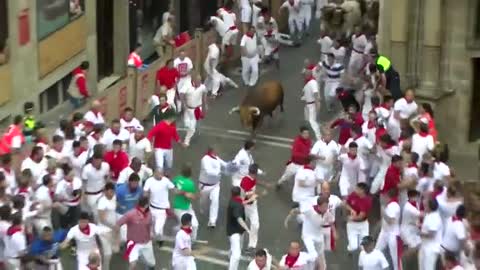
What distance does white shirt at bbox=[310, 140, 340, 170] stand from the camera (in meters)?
21.5

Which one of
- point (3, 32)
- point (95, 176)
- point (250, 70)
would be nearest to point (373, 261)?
point (95, 176)

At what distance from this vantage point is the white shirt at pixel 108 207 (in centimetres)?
1897

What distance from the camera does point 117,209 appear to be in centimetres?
1933

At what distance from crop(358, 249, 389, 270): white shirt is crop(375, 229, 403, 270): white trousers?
3.09 feet

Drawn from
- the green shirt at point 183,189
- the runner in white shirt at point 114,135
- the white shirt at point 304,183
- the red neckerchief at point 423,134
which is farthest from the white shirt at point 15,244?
the red neckerchief at point 423,134

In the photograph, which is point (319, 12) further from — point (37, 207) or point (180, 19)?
point (37, 207)

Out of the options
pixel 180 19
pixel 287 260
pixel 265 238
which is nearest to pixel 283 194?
pixel 265 238

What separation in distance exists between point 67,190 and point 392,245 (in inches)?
199

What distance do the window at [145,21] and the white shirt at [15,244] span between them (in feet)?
42.9

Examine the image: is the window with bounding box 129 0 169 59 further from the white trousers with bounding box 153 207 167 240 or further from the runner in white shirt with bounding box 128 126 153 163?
the white trousers with bounding box 153 207 167 240

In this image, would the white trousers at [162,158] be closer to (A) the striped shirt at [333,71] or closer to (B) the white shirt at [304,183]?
(B) the white shirt at [304,183]

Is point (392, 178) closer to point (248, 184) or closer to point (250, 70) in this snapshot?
point (248, 184)

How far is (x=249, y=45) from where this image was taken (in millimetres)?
28234

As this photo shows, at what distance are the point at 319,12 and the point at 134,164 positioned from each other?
52.1 feet
